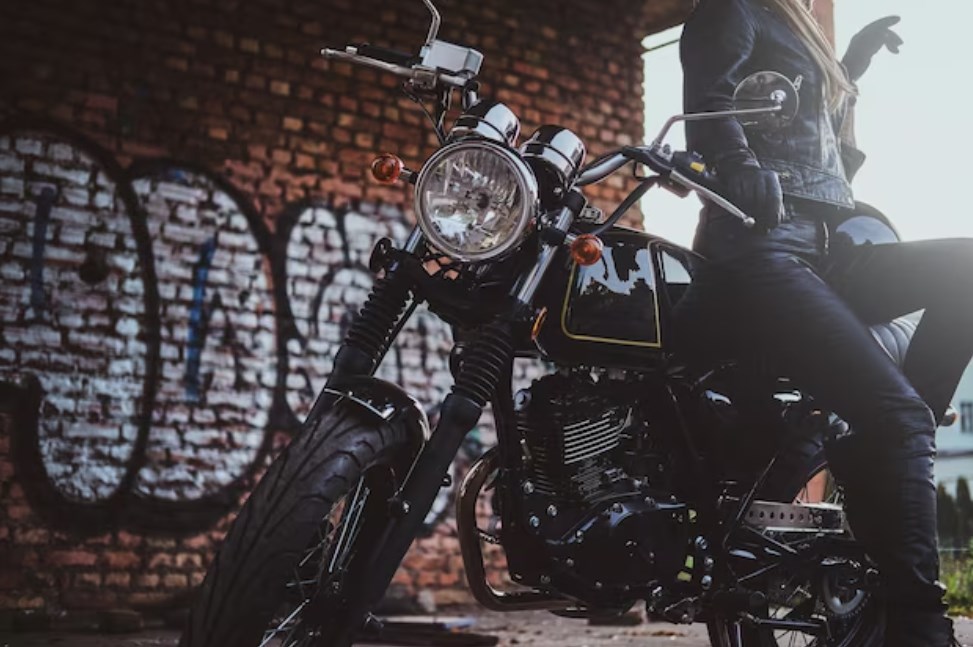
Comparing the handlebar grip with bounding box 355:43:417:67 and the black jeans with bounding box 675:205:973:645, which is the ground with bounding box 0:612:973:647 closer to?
the black jeans with bounding box 675:205:973:645

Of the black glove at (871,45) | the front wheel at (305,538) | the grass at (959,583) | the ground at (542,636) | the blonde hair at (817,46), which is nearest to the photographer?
the front wheel at (305,538)

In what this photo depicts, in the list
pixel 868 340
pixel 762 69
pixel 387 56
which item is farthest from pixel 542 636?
pixel 387 56

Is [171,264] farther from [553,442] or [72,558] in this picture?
[553,442]

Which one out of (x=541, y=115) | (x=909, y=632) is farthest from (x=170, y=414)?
(x=909, y=632)

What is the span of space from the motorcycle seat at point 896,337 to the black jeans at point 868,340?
8 cm

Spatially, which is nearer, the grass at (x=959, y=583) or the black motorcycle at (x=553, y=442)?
the black motorcycle at (x=553, y=442)

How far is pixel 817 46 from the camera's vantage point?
310cm

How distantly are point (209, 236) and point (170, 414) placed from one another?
3.18 feet

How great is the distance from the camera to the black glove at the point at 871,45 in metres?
3.46

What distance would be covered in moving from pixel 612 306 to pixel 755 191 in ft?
1.40

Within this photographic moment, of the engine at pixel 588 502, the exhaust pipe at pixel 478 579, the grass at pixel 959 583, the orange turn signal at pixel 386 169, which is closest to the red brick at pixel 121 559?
the exhaust pipe at pixel 478 579

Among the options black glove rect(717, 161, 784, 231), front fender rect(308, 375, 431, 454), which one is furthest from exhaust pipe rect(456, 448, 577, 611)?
black glove rect(717, 161, 784, 231)

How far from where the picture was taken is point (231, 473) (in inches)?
235

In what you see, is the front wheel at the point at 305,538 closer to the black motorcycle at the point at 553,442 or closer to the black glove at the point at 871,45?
the black motorcycle at the point at 553,442
